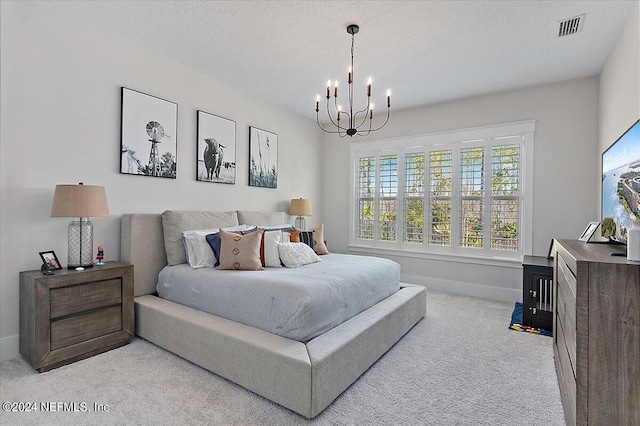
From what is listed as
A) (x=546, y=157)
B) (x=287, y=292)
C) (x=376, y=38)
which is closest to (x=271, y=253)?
(x=287, y=292)

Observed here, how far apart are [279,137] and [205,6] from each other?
246cm

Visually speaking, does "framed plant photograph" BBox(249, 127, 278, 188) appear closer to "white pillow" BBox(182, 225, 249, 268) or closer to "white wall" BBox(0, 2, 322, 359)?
"white wall" BBox(0, 2, 322, 359)

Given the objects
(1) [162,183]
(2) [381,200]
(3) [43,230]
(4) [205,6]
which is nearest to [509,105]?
(2) [381,200]

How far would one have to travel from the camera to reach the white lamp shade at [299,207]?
16.2 feet

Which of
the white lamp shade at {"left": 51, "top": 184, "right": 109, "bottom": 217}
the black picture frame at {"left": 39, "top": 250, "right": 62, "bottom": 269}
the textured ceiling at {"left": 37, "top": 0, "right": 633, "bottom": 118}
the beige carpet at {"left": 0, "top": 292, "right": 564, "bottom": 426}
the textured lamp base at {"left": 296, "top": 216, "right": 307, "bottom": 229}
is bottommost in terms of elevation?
the beige carpet at {"left": 0, "top": 292, "right": 564, "bottom": 426}

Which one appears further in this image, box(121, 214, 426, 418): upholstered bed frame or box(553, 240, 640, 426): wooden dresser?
box(121, 214, 426, 418): upholstered bed frame

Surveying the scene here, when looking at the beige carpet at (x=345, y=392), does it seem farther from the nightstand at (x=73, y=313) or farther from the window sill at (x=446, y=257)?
the window sill at (x=446, y=257)

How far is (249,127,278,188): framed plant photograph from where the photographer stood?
14.6ft

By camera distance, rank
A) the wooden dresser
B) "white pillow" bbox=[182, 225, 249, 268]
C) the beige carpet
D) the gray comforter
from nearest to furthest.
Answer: the wooden dresser, the beige carpet, the gray comforter, "white pillow" bbox=[182, 225, 249, 268]

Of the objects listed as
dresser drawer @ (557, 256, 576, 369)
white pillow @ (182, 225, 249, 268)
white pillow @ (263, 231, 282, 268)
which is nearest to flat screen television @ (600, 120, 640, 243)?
dresser drawer @ (557, 256, 576, 369)

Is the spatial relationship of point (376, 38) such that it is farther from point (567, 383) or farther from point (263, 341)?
point (567, 383)

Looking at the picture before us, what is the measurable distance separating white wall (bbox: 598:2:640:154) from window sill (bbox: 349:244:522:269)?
1642 mm

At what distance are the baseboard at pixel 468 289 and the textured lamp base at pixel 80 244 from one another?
405cm

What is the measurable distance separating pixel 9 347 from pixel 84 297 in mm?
656
